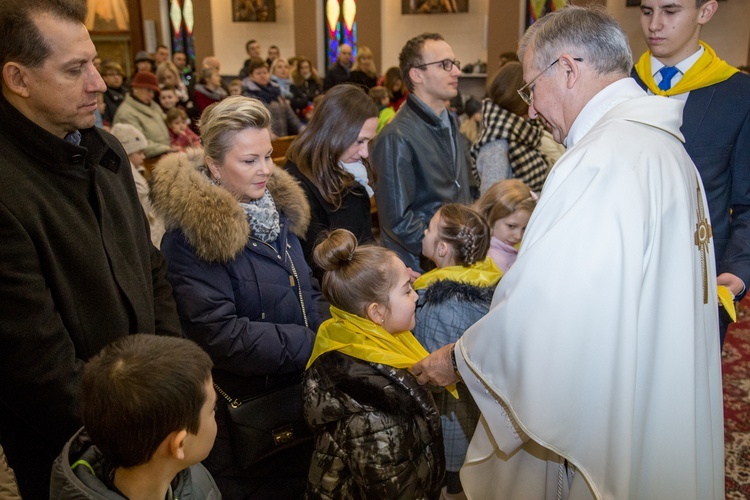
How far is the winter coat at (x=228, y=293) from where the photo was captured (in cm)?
197

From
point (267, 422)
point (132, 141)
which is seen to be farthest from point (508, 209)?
point (132, 141)

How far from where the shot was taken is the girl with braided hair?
7.26 ft

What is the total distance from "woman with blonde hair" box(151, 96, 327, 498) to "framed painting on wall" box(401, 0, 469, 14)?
1168cm

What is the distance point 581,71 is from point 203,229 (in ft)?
3.78

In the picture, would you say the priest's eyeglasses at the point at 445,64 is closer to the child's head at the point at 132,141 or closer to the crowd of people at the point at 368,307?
the crowd of people at the point at 368,307

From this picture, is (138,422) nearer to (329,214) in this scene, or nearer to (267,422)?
(267,422)

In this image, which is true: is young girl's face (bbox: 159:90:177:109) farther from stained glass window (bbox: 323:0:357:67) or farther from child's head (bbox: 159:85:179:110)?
stained glass window (bbox: 323:0:357:67)

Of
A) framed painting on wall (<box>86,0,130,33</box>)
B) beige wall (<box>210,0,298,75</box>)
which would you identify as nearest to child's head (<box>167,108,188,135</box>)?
beige wall (<box>210,0,298,75</box>)

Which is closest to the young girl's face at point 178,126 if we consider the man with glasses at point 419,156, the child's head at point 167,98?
the child's head at point 167,98

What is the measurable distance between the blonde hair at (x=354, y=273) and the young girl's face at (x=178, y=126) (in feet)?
15.8

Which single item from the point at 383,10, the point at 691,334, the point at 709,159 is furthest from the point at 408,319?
the point at 383,10

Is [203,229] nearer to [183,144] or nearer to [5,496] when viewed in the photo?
[5,496]

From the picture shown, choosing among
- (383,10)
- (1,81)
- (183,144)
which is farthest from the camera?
(383,10)

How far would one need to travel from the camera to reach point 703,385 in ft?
5.59
